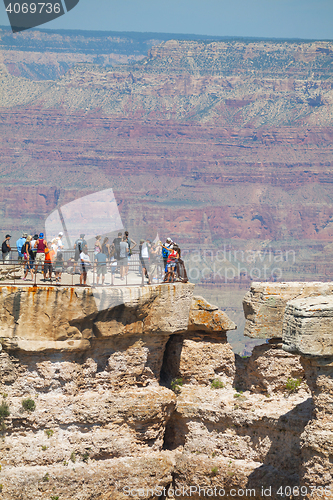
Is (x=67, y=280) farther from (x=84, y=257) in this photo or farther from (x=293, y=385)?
(x=293, y=385)

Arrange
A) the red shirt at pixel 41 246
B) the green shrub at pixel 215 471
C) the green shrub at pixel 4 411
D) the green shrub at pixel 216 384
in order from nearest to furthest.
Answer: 1. the green shrub at pixel 4 411
2. the red shirt at pixel 41 246
3. the green shrub at pixel 215 471
4. the green shrub at pixel 216 384

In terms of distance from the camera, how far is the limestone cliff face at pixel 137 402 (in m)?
22.9

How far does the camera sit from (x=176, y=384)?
26641mm

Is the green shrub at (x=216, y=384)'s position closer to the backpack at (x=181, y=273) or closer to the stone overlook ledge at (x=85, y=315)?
the stone overlook ledge at (x=85, y=315)

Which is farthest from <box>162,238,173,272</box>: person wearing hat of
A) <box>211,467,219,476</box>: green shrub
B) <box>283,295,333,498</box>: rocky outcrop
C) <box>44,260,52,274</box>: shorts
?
<box>211,467,219,476</box>: green shrub

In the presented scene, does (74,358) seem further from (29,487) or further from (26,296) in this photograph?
(29,487)

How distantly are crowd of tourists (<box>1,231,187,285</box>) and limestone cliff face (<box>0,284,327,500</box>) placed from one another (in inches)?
41.8

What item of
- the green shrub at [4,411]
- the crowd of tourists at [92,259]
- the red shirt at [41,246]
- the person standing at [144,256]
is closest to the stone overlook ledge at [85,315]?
the crowd of tourists at [92,259]

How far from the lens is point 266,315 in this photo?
24.8m

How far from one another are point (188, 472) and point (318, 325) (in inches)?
341

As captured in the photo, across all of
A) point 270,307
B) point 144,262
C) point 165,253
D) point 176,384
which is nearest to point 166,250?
point 165,253

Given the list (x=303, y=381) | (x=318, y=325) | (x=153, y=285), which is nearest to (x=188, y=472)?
(x=303, y=381)

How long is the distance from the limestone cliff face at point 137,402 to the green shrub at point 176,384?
4 cm

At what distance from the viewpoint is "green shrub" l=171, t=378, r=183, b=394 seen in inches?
1044
